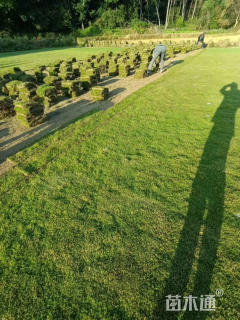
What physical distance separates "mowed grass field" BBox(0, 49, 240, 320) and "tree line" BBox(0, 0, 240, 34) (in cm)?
5019

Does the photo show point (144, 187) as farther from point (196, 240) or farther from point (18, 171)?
point (18, 171)

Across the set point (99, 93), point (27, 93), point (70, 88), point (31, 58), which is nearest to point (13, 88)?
point (27, 93)

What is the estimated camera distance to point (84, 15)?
46781 mm

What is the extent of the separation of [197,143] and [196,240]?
102 inches

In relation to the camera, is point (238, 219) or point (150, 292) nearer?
point (150, 292)

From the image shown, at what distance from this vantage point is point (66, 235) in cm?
257

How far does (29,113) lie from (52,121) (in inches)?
28.0

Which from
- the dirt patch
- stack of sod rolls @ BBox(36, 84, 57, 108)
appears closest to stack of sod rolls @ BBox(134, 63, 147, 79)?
the dirt patch

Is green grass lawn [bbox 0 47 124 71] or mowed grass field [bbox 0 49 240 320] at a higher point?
green grass lawn [bbox 0 47 124 71]

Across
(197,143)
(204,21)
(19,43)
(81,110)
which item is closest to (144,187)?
(197,143)

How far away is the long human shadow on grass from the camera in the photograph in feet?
6.51

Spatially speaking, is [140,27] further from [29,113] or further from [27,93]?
[29,113]

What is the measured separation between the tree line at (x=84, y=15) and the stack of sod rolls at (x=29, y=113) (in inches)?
1918

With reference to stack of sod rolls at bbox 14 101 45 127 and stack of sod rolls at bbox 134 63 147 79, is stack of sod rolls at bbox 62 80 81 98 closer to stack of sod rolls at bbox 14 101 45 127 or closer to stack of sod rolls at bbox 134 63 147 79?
stack of sod rolls at bbox 14 101 45 127
